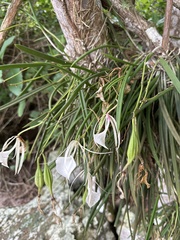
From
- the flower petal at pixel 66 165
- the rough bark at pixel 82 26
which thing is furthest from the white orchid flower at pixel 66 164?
the rough bark at pixel 82 26

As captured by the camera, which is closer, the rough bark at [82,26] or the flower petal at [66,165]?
the flower petal at [66,165]

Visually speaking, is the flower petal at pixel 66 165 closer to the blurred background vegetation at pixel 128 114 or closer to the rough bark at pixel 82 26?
the blurred background vegetation at pixel 128 114

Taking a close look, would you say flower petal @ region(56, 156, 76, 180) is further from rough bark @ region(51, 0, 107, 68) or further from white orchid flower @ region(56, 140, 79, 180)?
rough bark @ region(51, 0, 107, 68)

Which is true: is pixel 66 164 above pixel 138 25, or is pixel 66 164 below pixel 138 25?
below

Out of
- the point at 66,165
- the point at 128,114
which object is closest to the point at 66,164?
the point at 66,165

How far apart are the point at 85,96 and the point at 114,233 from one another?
416 mm

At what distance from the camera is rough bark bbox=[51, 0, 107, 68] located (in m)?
0.44

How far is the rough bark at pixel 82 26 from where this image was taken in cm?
44

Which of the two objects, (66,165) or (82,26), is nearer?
(66,165)

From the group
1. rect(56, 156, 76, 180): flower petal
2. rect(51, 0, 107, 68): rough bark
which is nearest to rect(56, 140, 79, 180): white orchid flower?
rect(56, 156, 76, 180): flower petal

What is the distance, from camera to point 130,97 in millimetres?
431

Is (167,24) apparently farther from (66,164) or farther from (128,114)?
(66,164)

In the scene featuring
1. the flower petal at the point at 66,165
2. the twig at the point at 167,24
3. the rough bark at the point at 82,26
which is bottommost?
the flower petal at the point at 66,165

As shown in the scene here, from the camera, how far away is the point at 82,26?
46 cm
